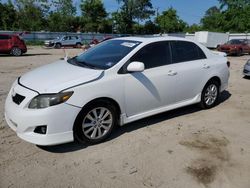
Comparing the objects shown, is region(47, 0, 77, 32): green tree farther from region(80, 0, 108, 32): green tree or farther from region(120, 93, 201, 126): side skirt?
region(120, 93, 201, 126): side skirt

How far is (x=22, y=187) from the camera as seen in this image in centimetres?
331

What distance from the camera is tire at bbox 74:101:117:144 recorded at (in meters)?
4.14

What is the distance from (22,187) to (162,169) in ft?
5.68

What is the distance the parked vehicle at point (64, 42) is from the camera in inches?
1248

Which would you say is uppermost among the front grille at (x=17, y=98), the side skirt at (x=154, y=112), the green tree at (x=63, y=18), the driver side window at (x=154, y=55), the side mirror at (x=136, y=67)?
the green tree at (x=63, y=18)

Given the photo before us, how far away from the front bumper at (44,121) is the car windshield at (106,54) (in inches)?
40.2

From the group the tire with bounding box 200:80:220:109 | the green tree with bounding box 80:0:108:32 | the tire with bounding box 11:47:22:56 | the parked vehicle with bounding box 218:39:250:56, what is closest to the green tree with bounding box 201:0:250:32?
Answer: the green tree with bounding box 80:0:108:32

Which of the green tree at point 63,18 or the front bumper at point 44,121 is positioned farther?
the green tree at point 63,18

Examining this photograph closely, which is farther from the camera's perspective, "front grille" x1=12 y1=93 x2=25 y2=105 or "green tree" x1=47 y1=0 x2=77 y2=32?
"green tree" x1=47 y1=0 x2=77 y2=32

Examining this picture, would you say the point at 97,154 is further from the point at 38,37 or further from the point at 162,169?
the point at 38,37

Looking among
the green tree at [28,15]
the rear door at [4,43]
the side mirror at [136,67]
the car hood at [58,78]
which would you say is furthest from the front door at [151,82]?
the green tree at [28,15]

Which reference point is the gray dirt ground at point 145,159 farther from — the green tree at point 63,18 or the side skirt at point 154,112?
the green tree at point 63,18

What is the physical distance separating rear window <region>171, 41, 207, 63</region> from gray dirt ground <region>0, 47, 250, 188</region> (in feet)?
4.01

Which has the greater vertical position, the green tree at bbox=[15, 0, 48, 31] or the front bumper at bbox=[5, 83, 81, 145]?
the green tree at bbox=[15, 0, 48, 31]
